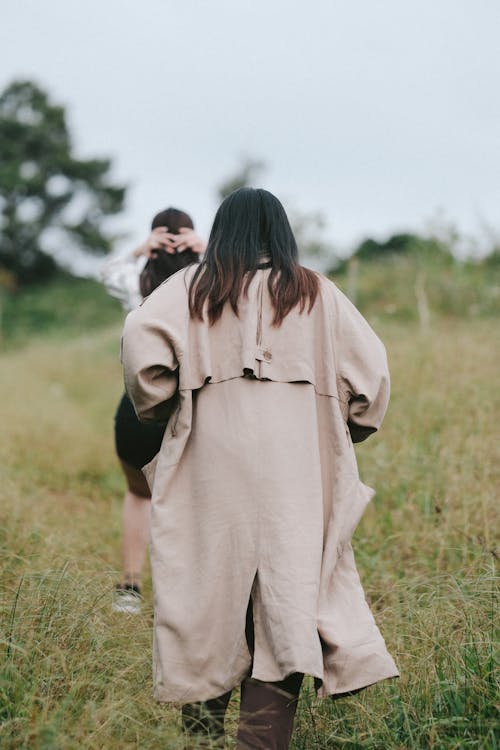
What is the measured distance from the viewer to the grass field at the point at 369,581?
2010mm

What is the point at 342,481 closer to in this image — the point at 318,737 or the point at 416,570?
the point at 318,737

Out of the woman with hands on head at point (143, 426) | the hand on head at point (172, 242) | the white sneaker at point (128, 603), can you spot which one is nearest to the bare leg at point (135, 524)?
the woman with hands on head at point (143, 426)

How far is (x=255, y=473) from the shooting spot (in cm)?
198

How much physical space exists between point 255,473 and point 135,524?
5.73ft

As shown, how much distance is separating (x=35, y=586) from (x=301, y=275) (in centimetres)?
127

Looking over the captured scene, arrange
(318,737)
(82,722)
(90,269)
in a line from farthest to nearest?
(90,269) < (318,737) < (82,722)

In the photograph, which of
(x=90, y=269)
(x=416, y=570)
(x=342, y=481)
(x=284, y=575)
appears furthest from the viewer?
(x=90, y=269)

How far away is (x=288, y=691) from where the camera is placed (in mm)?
1981

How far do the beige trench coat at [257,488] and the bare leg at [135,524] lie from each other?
56.9 inches

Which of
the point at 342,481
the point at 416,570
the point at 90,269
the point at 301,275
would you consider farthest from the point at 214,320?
the point at 90,269

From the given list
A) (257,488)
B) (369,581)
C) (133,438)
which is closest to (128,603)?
(133,438)

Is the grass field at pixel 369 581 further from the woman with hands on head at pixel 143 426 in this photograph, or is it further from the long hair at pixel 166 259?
the long hair at pixel 166 259

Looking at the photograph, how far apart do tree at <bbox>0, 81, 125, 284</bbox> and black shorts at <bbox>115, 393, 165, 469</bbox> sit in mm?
27859

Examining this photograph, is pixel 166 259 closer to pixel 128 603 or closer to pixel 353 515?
pixel 128 603
